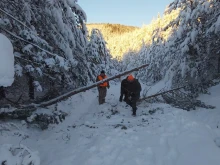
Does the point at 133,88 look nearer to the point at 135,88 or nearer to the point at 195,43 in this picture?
the point at 135,88

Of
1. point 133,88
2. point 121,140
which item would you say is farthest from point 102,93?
point 121,140

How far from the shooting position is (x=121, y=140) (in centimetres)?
745

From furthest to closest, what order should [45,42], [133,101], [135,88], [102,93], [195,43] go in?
[195,43] < [102,93] < [135,88] < [133,101] < [45,42]

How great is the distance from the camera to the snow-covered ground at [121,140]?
20.2 ft

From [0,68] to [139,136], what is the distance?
4.71m

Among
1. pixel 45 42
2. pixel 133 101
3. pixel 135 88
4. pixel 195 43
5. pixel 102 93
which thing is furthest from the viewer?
pixel 195 43

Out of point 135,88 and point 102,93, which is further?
point 102,93

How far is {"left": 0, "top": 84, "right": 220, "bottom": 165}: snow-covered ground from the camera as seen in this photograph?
6.16 meters

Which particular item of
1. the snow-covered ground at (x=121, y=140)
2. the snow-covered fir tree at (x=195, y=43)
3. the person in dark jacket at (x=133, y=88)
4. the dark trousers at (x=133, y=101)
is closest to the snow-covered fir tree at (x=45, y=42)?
the snow-covered ground at (x=121, y=140)

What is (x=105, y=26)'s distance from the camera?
17788 cm

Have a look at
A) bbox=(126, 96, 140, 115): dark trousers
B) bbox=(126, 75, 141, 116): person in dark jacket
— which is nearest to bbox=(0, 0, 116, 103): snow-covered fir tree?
bbox=(126, 75, 141, 116): person in dark jacket

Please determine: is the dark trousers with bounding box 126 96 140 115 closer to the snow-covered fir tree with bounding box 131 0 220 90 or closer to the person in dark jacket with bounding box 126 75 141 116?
the person in dark jacket with bounding box 126 75 141 116

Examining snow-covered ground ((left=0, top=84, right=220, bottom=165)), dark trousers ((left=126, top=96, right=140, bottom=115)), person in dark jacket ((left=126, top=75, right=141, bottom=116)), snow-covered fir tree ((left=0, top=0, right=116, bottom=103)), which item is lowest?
snow-covered ground ((left=0, top=84, right=220, bottom=165))

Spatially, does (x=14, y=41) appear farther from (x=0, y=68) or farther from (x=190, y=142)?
(x=190, y=142)
